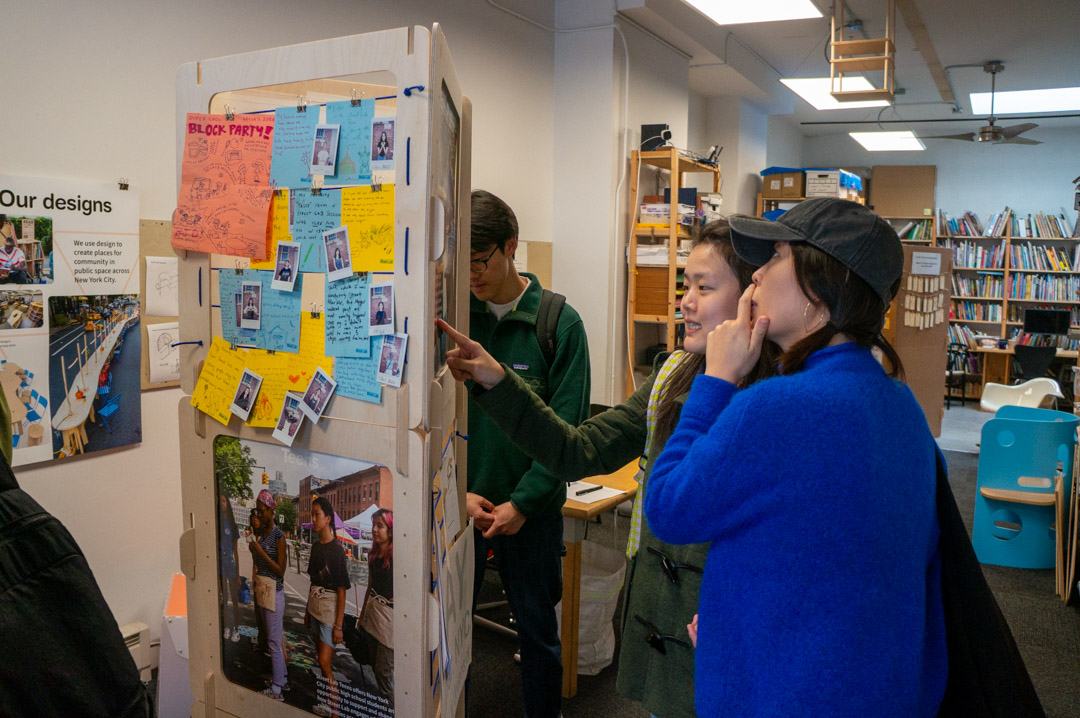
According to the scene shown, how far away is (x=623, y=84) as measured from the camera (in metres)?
4.81

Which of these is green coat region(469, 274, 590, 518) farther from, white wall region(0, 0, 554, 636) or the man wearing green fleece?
white wall region(0, 0, 554, 636)

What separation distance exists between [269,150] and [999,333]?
11.1 meters

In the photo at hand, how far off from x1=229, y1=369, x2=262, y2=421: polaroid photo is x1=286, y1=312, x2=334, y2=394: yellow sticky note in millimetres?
74

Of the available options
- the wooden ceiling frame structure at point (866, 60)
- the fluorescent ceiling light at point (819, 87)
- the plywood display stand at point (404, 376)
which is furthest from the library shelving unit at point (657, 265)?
the plywood display stand at point (404, 376)

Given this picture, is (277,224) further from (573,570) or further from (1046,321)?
(1046,321)

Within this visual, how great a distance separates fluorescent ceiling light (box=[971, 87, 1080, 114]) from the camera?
7.77m

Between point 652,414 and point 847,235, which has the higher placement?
point 847,235

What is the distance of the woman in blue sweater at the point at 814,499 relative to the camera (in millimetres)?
970

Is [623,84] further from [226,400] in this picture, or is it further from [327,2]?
[226,400]

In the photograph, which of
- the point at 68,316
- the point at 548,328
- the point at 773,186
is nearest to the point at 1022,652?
the point at 548,328

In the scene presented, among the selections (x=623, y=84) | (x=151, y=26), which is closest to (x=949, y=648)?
(x=151, y=26)

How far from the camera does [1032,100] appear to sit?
26.5ft

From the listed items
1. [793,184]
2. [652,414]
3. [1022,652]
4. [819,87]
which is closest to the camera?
[652,414]

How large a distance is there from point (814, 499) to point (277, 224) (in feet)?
3.10
